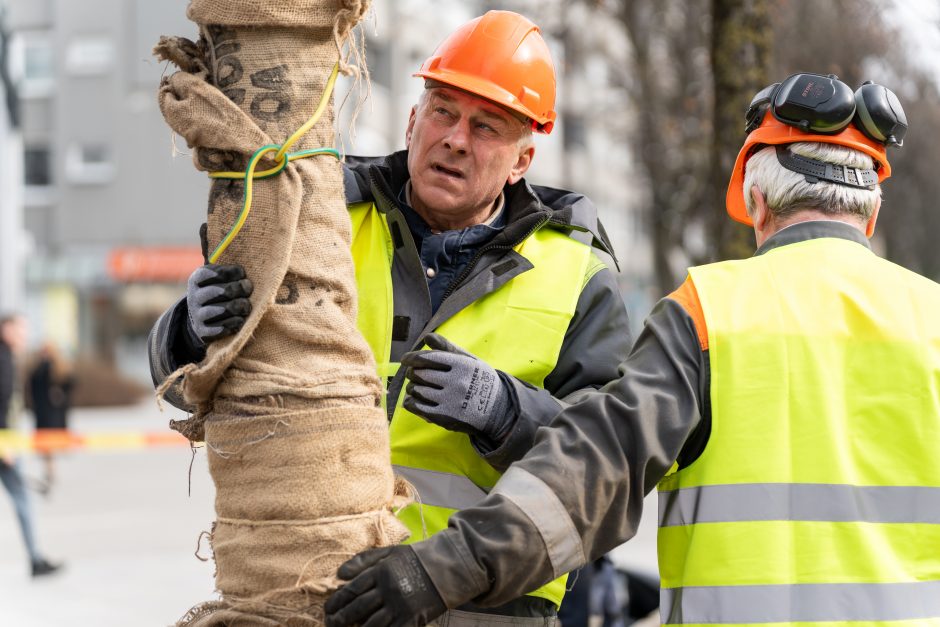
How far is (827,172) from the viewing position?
8.98 feet

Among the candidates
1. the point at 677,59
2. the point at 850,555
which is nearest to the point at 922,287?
the point at 850,555

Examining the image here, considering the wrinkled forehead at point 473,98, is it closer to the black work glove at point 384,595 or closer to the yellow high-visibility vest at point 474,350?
the yellow high-visibility vest at point 474,350

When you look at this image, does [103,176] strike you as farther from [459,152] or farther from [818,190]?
[818,190]

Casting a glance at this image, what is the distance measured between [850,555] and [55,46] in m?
32.4

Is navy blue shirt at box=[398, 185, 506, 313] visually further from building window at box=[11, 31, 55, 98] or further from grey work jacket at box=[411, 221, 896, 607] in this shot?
building window at box=[11, 31, 55, 98]

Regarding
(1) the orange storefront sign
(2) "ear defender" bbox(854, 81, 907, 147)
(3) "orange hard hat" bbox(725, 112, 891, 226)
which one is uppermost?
(2) "ear defender" bbox(854, 81, 907, 147)

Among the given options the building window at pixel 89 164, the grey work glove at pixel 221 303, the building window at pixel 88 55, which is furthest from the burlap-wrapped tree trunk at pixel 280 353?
the building window at pixel 88 55

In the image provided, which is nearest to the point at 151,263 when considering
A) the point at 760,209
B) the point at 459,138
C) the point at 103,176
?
the point at 103,176

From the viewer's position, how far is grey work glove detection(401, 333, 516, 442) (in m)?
2.77

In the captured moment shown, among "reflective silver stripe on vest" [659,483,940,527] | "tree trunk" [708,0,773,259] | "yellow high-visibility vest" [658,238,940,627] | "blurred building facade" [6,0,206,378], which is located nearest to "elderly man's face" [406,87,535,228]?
"yellow high-visibility vest" [658,238,940,627]

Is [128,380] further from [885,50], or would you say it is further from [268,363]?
[268,363]

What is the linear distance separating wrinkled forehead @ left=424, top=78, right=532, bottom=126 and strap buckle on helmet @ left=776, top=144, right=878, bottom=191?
2.87ft

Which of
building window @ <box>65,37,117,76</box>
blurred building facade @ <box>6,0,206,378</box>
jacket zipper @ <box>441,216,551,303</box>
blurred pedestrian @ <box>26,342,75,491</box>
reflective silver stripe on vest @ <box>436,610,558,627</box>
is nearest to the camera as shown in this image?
reflective silver stripe on vest @ <box>436,610,558,627</box>

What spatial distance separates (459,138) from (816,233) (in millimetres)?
1054
